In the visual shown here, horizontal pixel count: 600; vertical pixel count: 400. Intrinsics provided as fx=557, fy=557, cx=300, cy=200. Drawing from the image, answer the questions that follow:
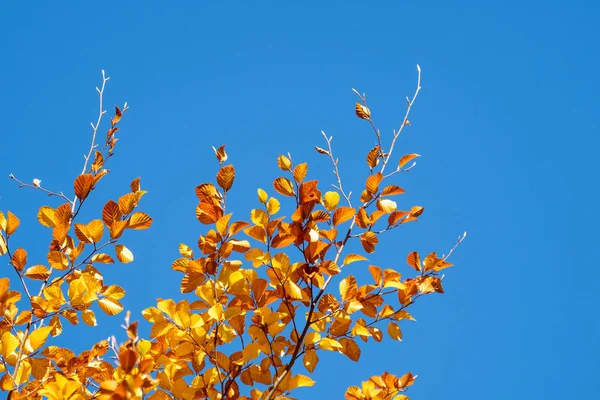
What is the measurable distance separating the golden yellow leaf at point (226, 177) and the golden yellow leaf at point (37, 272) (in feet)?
2.14

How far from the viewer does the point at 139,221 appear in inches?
68.5

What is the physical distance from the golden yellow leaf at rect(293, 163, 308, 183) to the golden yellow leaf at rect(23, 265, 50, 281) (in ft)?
2.84

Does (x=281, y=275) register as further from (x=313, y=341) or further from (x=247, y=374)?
(x=247, y=374)

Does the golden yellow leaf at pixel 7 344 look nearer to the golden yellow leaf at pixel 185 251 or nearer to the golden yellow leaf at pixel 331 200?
the golden yellow leaf at pixel 185 251

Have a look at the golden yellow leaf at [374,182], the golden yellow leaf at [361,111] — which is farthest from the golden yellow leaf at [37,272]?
the golden yellow leaf at [361,111]

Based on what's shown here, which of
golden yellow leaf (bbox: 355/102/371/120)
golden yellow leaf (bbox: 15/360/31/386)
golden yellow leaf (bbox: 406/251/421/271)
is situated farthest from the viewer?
golden yellow leaf (bbox: 355/102/371/120)

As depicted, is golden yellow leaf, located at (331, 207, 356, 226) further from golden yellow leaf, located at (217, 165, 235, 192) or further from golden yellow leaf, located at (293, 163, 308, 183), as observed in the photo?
golden yellow leaf, located at (217, 165, 235, 192)

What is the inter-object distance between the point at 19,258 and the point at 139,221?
414 millimetres

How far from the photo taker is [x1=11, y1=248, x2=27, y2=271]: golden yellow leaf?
69.7 inches

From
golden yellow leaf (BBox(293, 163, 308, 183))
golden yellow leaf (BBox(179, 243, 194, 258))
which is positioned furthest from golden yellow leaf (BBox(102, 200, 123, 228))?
golden yellow leaf (BBox(293, 163, 308, 183))

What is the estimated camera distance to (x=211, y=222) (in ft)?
5.46

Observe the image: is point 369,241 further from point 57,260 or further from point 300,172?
point 57,260

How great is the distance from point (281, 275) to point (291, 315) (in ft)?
0.46

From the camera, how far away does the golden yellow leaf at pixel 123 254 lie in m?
1.80
